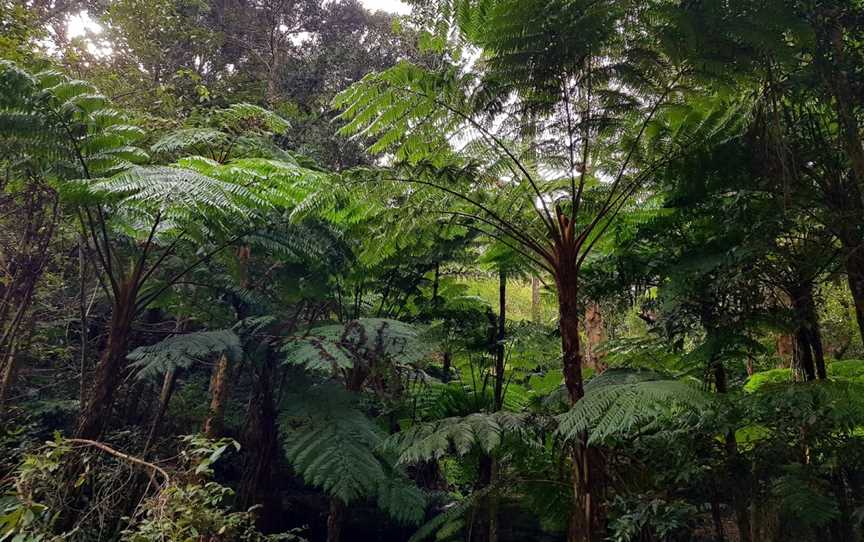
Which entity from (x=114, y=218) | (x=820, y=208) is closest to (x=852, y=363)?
(x=820, y=208)

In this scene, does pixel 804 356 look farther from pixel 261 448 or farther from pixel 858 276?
pixel 261 448

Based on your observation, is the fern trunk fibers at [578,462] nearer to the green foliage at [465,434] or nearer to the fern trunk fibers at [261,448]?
the green foliage at [465,434]

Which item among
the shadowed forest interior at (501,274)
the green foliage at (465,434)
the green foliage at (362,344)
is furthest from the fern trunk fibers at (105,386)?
the green foliage at (465,434)

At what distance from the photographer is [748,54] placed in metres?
1.87

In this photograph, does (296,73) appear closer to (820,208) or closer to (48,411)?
(48,411)

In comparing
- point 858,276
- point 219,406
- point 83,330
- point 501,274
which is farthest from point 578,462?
point 83,330

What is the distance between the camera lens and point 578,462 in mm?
1720

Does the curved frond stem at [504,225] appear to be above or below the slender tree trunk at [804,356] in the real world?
above

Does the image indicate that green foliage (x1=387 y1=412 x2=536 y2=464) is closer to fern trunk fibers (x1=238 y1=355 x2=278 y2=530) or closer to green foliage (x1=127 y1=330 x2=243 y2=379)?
green foliage (x1=127 y1=330 x2=243 y2=379)

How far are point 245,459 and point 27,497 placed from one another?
1.40 m

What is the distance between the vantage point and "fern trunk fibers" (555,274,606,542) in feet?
5.44

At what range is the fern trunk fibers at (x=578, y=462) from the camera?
166 centimetres

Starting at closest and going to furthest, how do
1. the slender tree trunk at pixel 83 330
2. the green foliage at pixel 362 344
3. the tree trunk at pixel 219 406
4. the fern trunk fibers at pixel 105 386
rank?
the fern trunk fibers at pixel 105 386, the green foliage at pixel 362 344, the slender tree trunk at pixel 83 330, the tree trunk at pixel 219 406

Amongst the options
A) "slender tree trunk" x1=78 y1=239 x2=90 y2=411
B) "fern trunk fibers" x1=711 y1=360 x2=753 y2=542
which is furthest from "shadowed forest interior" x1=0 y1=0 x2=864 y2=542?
"slender tree trunk" x1=78 y1=239 x2=90 y2=411
